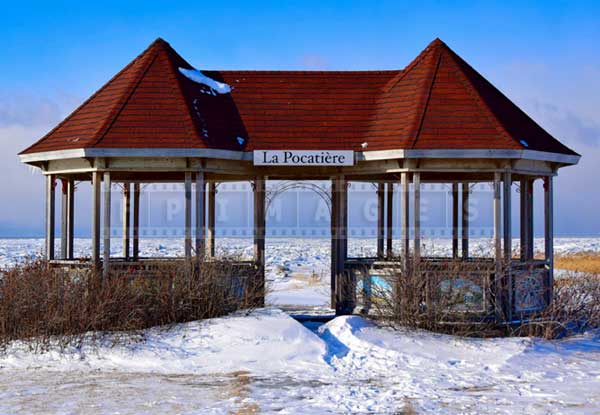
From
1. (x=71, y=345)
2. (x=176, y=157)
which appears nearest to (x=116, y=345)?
(x=71, y=345)

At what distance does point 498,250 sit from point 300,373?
480 centimetres

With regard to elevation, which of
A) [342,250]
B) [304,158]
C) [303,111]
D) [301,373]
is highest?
[303,111]

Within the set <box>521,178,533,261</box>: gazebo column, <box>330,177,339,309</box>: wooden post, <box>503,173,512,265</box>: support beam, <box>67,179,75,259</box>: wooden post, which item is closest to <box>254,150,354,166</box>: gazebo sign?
<box>330,177,339,309</box>: wooden post

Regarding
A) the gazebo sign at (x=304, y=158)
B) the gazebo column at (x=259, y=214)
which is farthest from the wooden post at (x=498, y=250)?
the gazebo column at (x=259, y=214)

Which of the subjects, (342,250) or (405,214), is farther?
(342,250)

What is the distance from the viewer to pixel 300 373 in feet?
42.2

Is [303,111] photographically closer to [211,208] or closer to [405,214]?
[405,214]

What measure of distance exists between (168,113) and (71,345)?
494 centimetres

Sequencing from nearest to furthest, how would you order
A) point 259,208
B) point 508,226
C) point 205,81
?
point 508,226 → point 259,208 → point 205,81

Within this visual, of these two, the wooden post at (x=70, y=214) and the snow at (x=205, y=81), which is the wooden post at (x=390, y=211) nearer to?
the snow at (x=205, y=81)

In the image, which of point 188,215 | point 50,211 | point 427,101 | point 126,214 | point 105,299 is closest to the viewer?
point 105,299

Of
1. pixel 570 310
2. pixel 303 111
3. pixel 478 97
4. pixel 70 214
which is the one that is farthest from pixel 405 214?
pixel 70 214

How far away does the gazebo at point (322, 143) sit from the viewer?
51.8 ft

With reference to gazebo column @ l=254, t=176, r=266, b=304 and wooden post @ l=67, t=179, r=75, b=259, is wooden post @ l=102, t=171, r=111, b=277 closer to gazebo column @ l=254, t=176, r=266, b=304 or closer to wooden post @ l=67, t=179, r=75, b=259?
wooden post @ l=67, t=179, r=75, b=259
